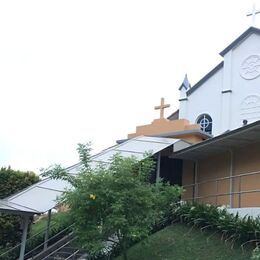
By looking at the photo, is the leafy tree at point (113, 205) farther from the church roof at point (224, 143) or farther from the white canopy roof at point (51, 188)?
the church roof at point (224, 143)

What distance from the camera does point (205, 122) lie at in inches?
1140

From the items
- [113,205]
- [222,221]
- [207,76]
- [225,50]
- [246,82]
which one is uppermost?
[225,50]

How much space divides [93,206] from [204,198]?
24.6ft

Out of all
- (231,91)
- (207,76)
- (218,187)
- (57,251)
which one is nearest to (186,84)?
(207,76)

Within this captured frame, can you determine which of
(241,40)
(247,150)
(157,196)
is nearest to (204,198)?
(247,150)

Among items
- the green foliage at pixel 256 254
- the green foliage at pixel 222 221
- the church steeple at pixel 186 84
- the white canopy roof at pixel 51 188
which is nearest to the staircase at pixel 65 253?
the white canopy roof at pixel 51 188

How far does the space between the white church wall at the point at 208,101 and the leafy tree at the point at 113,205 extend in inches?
592

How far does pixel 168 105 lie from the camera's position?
24562 mm

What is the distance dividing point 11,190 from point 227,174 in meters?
9.52

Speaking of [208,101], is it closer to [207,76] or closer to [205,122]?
[205,122]

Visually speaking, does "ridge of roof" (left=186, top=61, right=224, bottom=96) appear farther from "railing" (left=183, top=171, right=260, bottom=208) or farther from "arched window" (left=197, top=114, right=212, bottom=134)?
"railing" (left=183, top=171, right=260, bottom=208)

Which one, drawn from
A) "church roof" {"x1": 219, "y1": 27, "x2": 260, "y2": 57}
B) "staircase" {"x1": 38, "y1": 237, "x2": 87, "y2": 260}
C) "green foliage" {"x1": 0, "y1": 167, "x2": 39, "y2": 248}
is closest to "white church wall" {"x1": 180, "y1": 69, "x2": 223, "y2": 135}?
"church roof" {"x1": 219, "y1": 27, "x2": 260, "y2": 57}

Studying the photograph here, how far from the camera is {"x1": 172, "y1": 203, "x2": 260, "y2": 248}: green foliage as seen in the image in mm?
12875

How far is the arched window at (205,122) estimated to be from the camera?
28656mm
